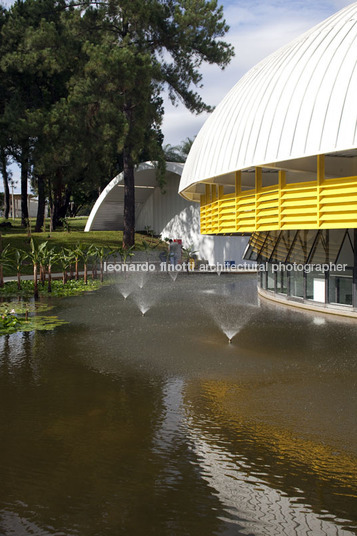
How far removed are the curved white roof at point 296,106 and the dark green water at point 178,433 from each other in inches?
224

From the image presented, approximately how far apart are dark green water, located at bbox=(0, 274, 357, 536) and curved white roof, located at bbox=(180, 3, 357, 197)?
18.7 feet

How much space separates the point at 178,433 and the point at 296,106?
39.2ft

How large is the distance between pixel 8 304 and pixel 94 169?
30.8 metres

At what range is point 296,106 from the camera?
1593cm

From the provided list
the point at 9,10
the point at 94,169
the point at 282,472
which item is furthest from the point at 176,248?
the point at 282,472

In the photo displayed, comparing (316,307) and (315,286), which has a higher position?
(315,286)

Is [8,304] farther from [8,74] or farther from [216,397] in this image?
[8,74]

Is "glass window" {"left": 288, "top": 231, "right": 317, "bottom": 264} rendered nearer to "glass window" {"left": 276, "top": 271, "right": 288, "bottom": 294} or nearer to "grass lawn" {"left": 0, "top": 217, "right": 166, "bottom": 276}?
"glass window" {"left": 276, "top": 271, "right": 288, "bottom": 294}

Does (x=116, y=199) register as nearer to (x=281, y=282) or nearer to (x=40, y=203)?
(x=40, y=203)

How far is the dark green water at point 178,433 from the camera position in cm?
511

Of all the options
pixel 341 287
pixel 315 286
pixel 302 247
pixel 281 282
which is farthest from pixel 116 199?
pixel 341 287

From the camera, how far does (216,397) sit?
8.89 m

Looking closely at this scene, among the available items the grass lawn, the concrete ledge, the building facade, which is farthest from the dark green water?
the grass lawn

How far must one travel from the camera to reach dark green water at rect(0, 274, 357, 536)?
5.11m
